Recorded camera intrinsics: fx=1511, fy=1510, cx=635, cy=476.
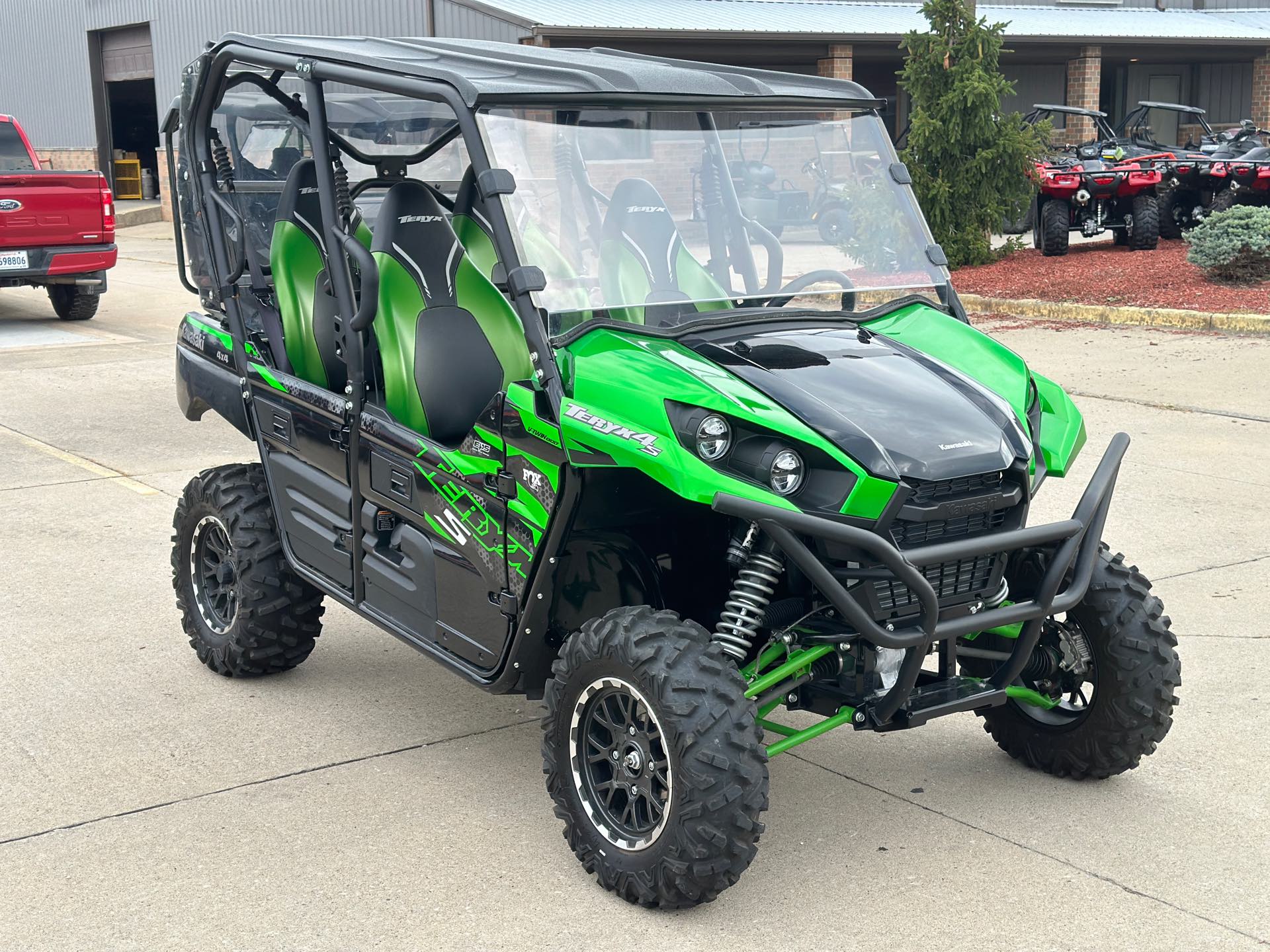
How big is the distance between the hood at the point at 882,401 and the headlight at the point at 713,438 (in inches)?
6.3

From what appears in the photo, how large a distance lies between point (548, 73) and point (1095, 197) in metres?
15.3

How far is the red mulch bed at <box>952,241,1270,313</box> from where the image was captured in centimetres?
1398

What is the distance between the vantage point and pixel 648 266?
4105 mm

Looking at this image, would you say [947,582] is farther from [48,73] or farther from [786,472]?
[48,73]

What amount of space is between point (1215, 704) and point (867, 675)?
180 cm

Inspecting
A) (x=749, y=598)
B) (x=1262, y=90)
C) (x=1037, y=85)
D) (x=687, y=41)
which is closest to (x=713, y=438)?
(x=749, y=598)

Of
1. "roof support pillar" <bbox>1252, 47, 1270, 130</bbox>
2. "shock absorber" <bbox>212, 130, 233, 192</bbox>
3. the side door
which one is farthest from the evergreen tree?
"roof support pillar" <bbox>1252, 47, 1270, 130</bbox>

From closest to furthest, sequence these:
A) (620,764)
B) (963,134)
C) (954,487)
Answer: (954,487), (620,764), (963,134)

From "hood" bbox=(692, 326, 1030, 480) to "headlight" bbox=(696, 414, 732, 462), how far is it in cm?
16

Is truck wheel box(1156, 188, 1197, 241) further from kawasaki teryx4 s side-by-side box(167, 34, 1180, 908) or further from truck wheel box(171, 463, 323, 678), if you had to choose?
truck wheel box(171, 463, 323, 678)

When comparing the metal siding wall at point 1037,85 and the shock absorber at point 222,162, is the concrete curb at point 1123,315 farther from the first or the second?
the metal siding wall at point 1037,85

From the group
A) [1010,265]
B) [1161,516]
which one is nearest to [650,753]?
[1161,516]

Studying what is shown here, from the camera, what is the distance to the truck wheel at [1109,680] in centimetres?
407

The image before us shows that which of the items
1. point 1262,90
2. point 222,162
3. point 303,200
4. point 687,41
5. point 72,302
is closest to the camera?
point 303,200
